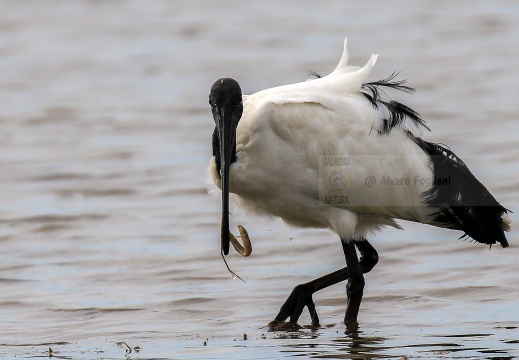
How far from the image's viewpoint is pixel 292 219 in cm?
895

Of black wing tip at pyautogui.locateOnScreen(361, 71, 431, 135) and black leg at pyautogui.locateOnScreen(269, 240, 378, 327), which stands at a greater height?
black wing tip at pyautogui.locateOnScreen(361, 71, 431, 135)

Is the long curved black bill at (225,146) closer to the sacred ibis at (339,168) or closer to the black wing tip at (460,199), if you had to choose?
the sacred ibis at (339,168)

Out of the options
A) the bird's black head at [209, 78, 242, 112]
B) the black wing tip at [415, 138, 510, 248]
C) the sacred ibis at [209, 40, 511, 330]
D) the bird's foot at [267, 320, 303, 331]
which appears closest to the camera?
the bird's black head at [209, 78, 242, 112]

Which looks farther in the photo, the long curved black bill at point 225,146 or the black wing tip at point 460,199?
the black wing tip at point 460,199

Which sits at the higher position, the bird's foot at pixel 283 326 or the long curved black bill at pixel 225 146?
the long curved black bill at pixel 225 146

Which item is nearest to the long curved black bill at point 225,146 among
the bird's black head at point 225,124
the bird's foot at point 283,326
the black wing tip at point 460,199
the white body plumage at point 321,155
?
the bird's black head at point 225,124

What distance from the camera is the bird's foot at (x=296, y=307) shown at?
29.1 ft

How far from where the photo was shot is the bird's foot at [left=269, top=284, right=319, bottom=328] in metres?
8.88

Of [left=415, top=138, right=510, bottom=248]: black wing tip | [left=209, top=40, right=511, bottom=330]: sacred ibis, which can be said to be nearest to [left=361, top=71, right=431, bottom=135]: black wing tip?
[left=209, top=40, right=511, bottom=330]: sacred ibis

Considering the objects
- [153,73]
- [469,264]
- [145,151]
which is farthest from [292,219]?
[153,73]

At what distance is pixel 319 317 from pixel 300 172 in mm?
1337

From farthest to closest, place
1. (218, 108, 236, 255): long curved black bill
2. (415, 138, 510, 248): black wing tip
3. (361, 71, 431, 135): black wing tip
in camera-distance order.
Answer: (415, 138, 510, 248): black wing tip
(361, 71, 431, 135): black wing tip
(218, 108, 236, 255): long curved black bill

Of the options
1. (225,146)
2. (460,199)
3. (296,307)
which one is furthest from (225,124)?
(460,199)

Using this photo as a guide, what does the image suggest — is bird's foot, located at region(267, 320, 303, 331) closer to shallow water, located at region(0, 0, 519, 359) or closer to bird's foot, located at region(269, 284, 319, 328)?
bird's foot, located at region(269, 284, 319, 328)
